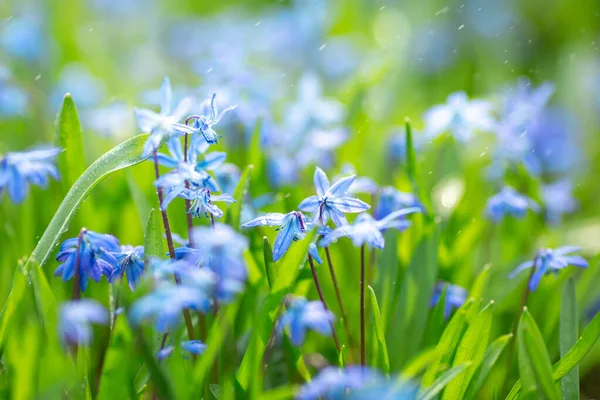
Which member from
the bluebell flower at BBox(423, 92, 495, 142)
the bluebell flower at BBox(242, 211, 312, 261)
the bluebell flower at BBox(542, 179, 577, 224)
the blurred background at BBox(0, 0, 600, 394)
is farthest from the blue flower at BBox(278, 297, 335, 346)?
the bluebell flower at BBox(542, 179, 577, 224)

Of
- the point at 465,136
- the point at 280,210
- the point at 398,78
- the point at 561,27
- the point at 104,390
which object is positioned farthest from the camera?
the point at 561,27

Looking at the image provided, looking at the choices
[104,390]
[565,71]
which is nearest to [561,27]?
[565,71]

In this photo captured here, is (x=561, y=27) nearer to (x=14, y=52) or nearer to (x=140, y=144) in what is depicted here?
(x=14, y=52)


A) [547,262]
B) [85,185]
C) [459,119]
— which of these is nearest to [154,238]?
[85,185]

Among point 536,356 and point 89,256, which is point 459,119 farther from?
point 89,256

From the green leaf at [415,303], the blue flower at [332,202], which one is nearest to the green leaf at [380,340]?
the blue flower at [332,202]
